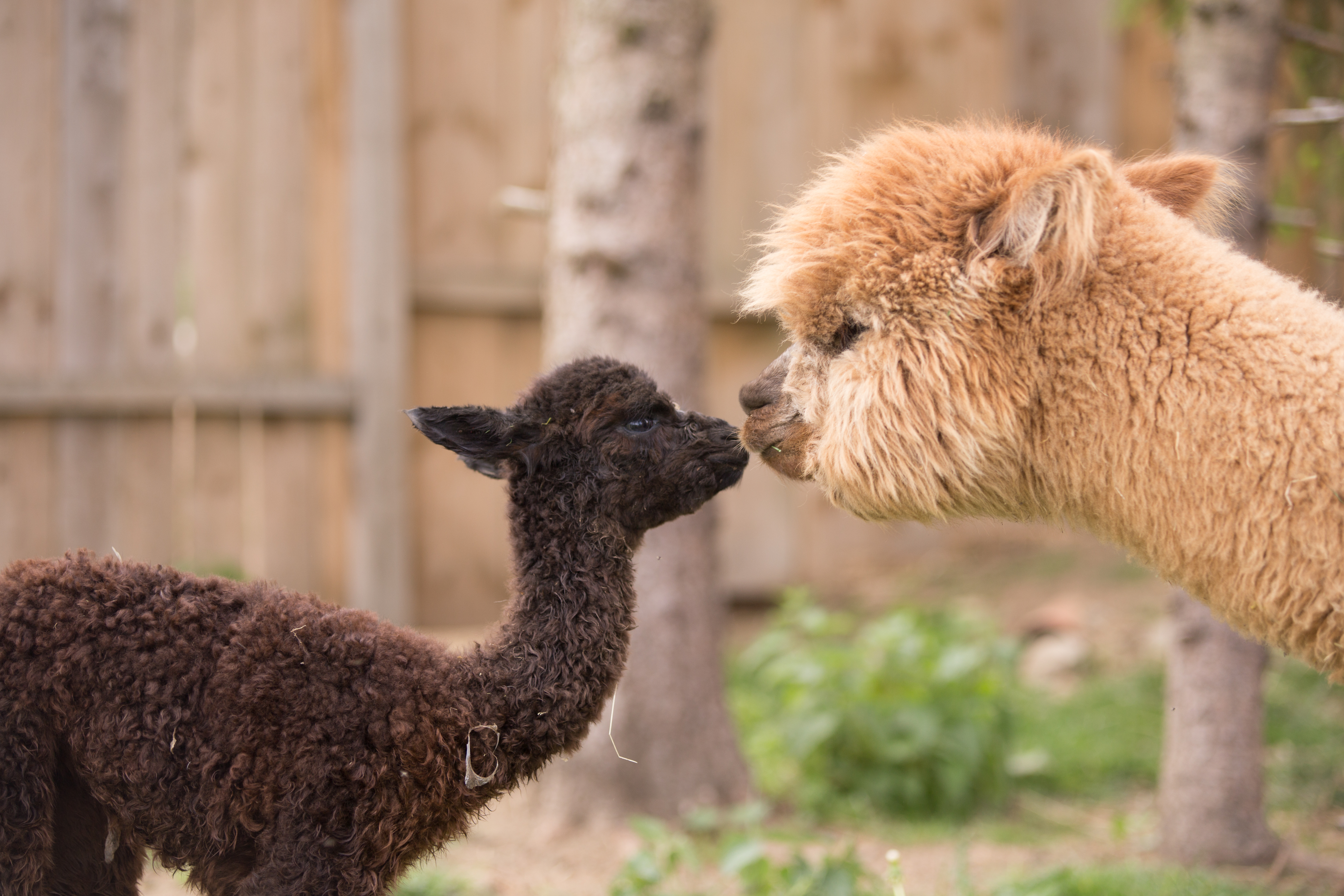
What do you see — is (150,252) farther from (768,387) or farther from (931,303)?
(931,303)

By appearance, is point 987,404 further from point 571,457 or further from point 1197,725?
point 1197,725

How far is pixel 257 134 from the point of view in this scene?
6691mm

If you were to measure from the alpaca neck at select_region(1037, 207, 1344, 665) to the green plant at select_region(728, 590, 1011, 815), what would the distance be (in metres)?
3.10

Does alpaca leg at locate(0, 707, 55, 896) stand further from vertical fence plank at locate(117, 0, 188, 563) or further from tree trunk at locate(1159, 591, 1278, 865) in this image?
vertical fence plank at locate(117, 0, 188, 563)

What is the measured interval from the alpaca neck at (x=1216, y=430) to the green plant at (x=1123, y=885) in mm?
1677

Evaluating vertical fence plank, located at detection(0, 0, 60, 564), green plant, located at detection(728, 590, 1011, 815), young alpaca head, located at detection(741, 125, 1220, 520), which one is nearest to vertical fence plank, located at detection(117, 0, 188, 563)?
vertical fence plank, located at detection(0, 0, 60, 564)

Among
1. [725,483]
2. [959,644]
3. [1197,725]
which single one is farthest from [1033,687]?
[725,483]

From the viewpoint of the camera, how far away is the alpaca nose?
2.80 meters

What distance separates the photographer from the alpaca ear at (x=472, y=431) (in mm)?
2609

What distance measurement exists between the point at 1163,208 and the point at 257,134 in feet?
18.5

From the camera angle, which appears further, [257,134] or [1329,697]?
[257,134]

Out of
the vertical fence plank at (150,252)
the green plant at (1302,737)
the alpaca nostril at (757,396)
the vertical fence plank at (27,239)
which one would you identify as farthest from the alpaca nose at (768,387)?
the vertical fence plank at (27,239)

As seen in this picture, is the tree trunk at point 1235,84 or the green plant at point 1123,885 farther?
the tree trunk at point 1235,84

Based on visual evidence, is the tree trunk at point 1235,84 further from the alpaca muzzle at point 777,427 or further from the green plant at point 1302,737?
the alpaca muzzle at point 777,427
